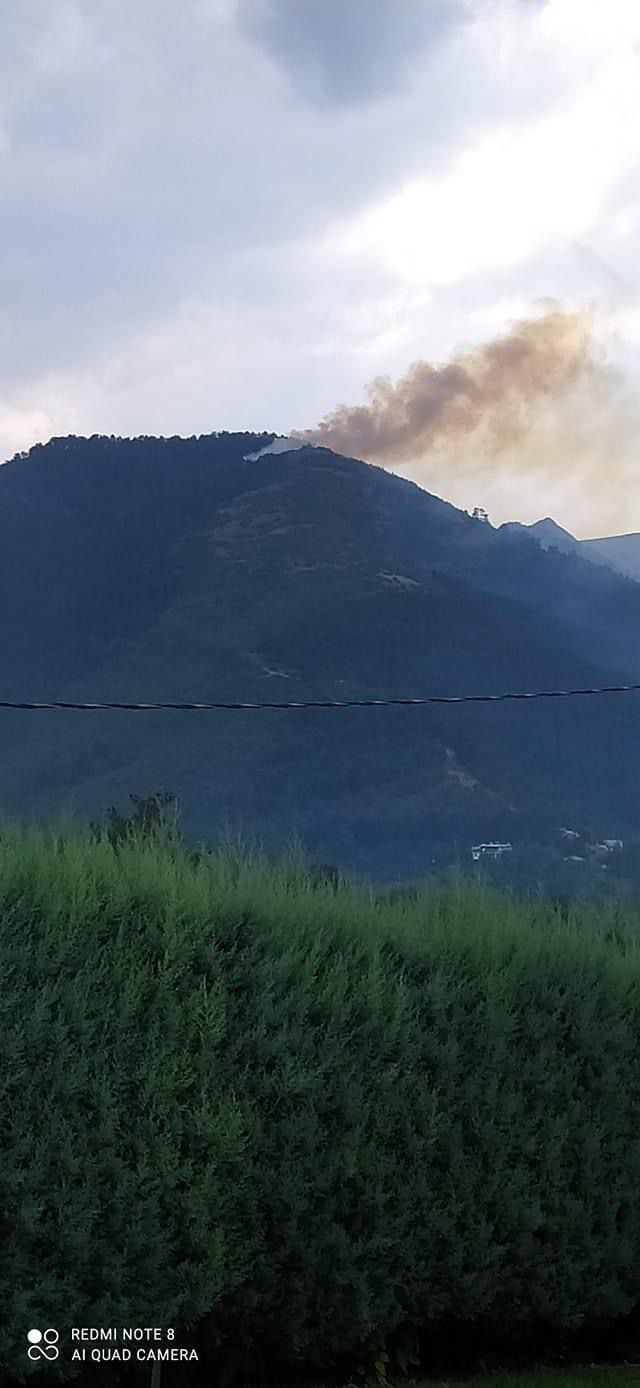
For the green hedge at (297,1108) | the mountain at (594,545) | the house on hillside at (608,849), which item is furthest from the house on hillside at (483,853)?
the mountain at (594,545)

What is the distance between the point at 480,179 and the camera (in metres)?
19.2

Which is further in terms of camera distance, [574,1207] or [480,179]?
[480,179]

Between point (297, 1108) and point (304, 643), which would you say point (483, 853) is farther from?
point (304, 643)

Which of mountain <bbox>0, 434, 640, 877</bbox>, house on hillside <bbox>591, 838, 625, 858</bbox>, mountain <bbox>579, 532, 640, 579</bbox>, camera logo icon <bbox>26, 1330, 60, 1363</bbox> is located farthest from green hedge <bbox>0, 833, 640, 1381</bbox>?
mountain <bbox>579, 532, 640, 579</bbox>

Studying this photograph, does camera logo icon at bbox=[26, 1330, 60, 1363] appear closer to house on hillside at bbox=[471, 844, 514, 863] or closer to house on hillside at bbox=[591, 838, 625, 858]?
house on hillside at bbox=[471, 844, 514, 863]

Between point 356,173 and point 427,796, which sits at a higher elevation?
point 356,173

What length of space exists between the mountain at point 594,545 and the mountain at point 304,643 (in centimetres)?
212

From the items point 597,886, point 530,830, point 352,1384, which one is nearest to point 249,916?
point 352,1384

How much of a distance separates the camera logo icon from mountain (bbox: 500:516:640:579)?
4613 inches

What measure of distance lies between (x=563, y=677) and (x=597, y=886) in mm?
93195

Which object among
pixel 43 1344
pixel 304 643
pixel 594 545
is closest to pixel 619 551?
pixel 594 545

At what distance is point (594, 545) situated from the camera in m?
134

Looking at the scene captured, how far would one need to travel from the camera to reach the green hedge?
5332mm

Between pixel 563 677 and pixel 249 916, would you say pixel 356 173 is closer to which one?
pixel 249 916
